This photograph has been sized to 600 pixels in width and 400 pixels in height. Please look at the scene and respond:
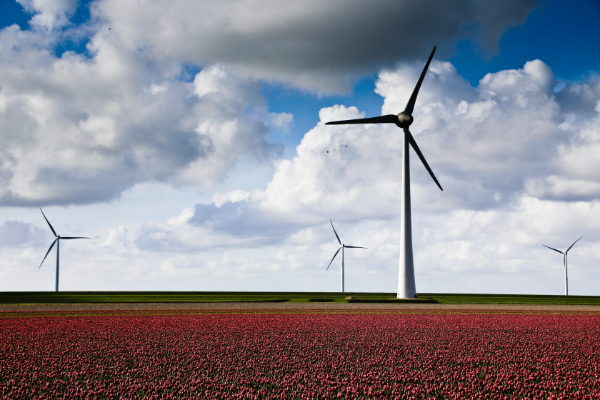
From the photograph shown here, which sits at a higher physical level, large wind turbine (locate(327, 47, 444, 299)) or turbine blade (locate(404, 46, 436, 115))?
turbine blade (locate(404, 46, 436, 115))

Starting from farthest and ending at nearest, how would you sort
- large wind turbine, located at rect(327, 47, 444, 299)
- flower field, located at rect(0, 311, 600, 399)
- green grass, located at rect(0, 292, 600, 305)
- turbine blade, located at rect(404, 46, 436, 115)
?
1. turbine blade, located at rect(404, 46, 436, 115)
2. green grass, located at rect(0, 292, 600, 305)
3. large wind turbine, located at rect(327, 47, 444, 299)
4. flower field, located at rect(0, 311, 600, 399)

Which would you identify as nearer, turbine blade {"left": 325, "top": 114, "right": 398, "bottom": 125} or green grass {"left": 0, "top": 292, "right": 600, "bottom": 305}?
green grass {"left": 0, "top": 292, "right": 600, "bottom": 305}

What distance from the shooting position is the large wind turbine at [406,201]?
7000 centimetres

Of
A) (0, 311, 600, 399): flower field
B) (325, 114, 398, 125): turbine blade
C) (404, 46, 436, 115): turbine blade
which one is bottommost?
(0, 311, 600, 399): flower field

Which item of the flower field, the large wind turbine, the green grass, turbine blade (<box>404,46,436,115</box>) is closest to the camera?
the flower field

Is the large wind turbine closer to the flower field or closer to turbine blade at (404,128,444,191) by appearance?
turbine blade at (404,128,444,191)

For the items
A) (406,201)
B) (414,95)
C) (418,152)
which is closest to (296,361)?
(406,201)

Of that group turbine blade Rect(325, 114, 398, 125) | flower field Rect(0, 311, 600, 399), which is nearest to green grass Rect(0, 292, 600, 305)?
turbine blade Rect(325, 114, 398, 125)

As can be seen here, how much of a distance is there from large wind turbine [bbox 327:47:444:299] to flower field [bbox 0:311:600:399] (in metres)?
34.5

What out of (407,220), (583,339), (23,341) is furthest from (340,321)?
(407,220)

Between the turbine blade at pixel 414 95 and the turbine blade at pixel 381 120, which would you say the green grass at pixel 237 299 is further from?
the turbine blade at pixel 414 95

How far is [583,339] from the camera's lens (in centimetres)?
2952

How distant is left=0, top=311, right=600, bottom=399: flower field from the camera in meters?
16.3

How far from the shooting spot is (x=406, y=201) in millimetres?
70938
